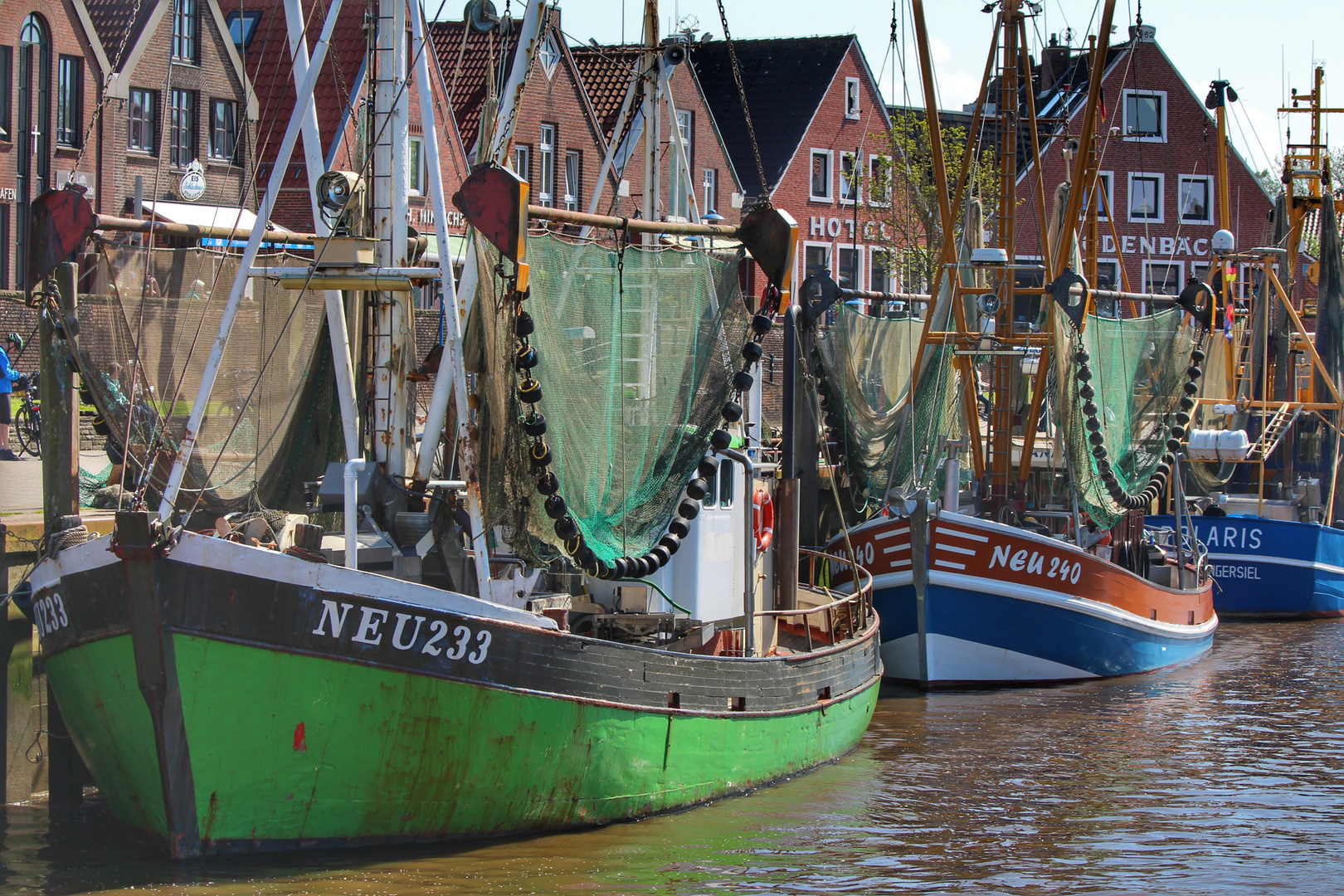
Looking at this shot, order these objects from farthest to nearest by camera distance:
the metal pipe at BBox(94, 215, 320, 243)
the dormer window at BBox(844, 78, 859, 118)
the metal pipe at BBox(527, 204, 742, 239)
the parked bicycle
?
the dormer window at BBox(844, 78, 859, 118) < the parked bicycle < the metal pipe at BBox(94, 215, 320, 243) < the metal pipe at BBox(527, 204, 742, 239)

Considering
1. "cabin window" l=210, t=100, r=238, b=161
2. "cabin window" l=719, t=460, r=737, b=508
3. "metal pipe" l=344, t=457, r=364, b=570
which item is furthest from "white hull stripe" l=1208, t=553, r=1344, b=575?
"cabin window" l=210, t=100, r=238, b=161

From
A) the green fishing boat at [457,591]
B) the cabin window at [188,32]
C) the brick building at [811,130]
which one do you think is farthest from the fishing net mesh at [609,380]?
the brick building at [811,130]

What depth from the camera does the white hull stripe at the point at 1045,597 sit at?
19.1m

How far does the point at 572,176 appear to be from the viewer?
139 feet

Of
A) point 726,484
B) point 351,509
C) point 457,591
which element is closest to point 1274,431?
point 726,484

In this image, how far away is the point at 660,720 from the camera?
482 inches

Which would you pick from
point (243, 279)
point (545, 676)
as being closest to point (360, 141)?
point (243, 279)

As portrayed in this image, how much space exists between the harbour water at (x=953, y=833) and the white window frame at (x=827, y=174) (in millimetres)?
33071

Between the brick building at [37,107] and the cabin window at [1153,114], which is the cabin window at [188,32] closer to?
the brick building at [37,107]

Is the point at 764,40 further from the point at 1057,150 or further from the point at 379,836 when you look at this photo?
the point at 379,836

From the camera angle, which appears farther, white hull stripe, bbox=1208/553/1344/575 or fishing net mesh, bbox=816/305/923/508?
white hull stripe, bbox=1208/553/1344/575

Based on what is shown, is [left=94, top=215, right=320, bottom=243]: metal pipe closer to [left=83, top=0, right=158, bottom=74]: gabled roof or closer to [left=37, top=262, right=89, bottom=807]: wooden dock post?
[left=37, top=262, right=89, bottom=807]: wooden dock post

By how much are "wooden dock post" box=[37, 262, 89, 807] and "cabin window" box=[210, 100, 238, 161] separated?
79.6ft

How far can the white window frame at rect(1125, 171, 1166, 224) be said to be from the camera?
49375 millimetres
